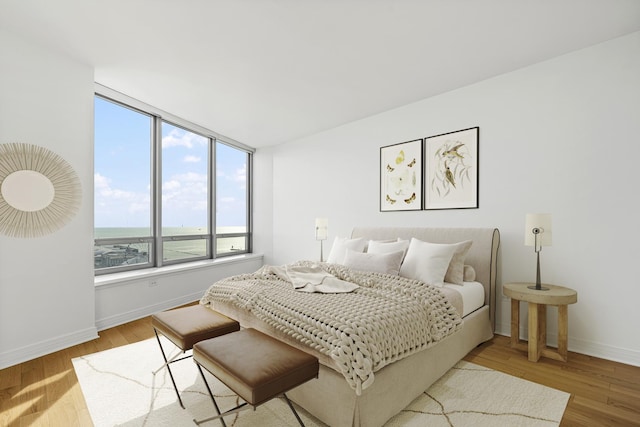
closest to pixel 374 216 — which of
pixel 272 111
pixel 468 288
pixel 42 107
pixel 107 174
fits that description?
pixel 468 288

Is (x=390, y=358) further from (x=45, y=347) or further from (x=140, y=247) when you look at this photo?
(x=140, y=247)

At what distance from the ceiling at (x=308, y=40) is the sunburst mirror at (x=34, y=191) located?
3.35 feet

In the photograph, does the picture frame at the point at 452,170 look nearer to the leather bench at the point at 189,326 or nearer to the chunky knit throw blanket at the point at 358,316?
the chunky knit throw blanket at the point at 358,316

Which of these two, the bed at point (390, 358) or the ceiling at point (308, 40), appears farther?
the ceiling at point (308, 40)

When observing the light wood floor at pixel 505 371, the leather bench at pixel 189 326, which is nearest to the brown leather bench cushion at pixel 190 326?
the leather bench at pixel 189 326

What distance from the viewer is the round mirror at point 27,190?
253 centimetres

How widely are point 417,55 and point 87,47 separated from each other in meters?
2.97

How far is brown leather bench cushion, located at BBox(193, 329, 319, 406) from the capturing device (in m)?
1.36

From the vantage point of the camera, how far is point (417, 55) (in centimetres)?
277

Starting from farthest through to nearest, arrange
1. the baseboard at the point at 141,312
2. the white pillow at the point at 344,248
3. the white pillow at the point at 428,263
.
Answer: the white pillow at the point at 344,248, the baseboard at the point at 141,312, the white pillow at the point at 428,263

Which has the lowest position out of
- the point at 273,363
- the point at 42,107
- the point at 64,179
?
the point at 273,363

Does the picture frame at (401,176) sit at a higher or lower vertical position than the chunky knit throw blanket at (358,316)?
higher

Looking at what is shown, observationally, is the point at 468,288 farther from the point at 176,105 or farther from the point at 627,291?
the point at 176,105

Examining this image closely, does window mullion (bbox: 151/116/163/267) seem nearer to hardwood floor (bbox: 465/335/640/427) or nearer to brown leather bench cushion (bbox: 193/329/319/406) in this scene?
brown leather bench cushion (bbox: 193/329/319/406)
